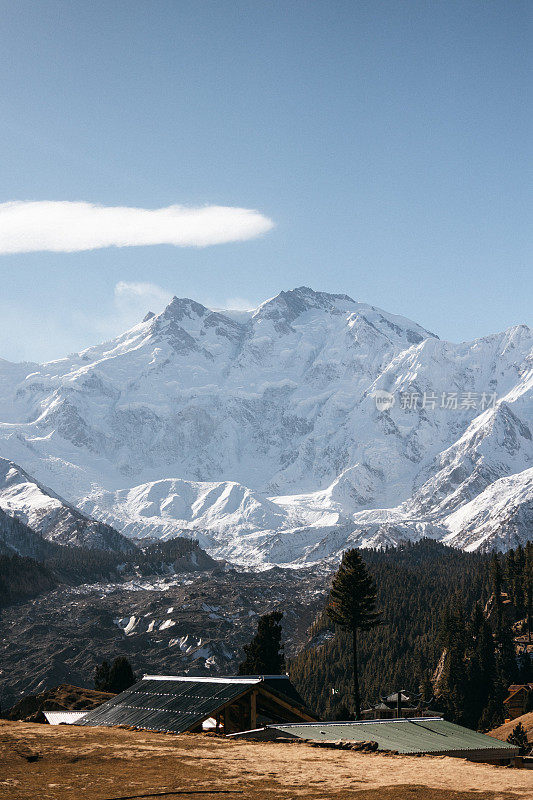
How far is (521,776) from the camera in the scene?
123 feet

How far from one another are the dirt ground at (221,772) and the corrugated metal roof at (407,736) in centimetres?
447

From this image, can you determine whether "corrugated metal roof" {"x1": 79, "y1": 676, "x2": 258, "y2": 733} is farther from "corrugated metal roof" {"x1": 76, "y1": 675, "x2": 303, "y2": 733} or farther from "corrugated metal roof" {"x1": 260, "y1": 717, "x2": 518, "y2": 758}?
"corrugated metal roof" {"x1": 260, "y1": 717, "x2": 518, "y2": 758}

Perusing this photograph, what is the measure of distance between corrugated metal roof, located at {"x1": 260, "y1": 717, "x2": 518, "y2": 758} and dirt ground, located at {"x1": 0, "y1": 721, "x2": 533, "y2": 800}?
4.47 metres

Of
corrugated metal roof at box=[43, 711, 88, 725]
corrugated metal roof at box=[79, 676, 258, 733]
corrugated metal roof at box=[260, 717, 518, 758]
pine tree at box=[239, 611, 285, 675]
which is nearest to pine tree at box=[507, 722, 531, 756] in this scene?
pine tree at box=[239, 611, 285, 675]

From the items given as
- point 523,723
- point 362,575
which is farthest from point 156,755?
point 523,723

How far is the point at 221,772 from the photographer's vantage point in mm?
37781

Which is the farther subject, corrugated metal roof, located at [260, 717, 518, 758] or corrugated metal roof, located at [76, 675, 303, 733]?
corrugated metal roof, located at [76, 675, 303, 733]

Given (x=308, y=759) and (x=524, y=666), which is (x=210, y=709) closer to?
(x=308, y=759)

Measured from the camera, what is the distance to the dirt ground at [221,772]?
34.9 meters

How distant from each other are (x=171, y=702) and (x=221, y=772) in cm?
1726

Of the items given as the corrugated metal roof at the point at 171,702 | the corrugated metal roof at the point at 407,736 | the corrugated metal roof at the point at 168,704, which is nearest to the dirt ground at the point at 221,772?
the corrugated metal roof at the point at 407,736

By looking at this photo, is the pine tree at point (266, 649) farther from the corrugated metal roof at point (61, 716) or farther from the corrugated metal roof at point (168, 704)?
the corrugated metal roof at point (168, 704)

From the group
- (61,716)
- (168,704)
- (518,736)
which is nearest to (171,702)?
(168,704)

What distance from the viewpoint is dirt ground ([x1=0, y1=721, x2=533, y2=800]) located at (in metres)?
34.9
